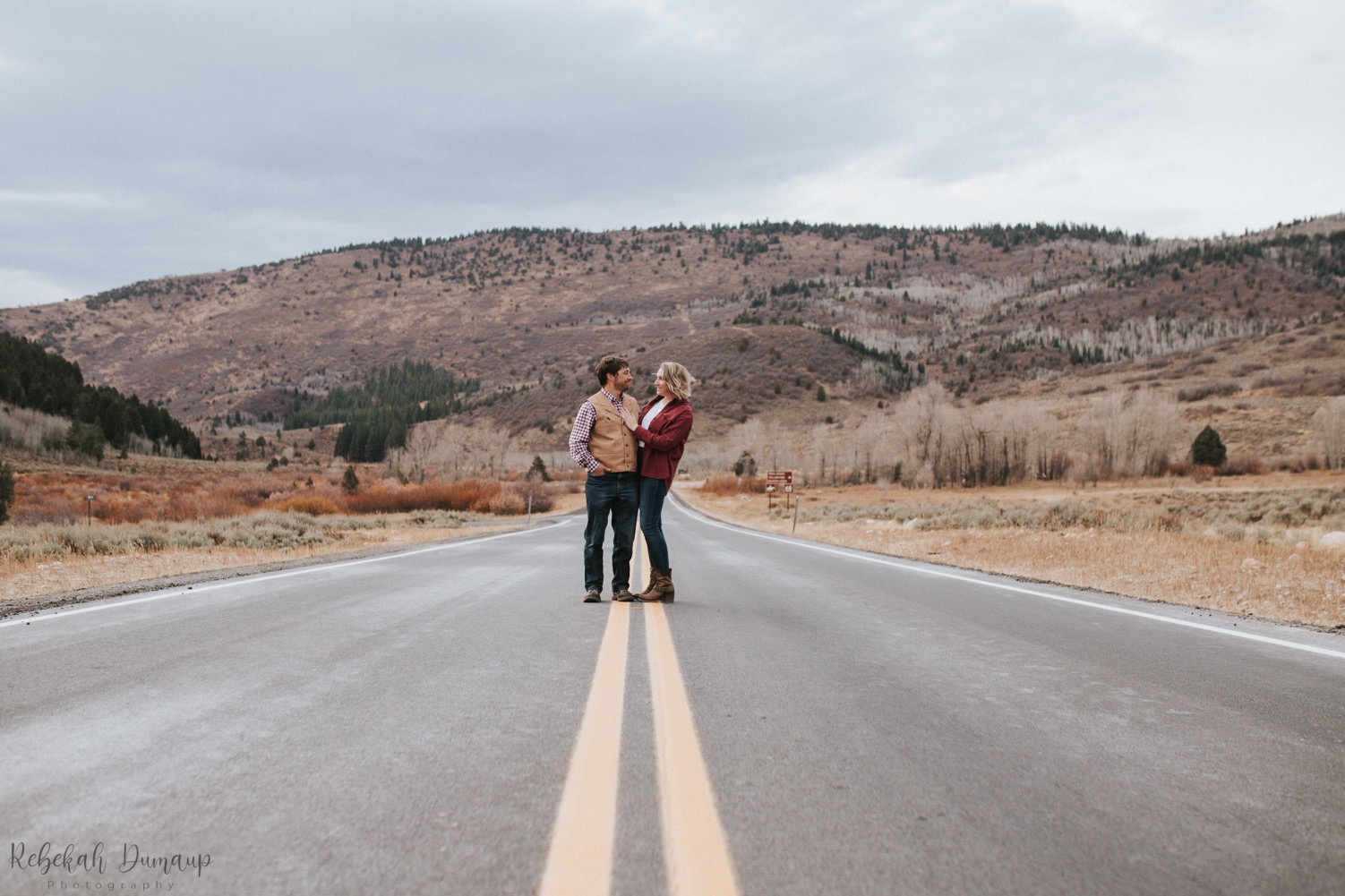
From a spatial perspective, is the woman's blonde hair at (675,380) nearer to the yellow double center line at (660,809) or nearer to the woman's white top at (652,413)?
the woman's white top at (652,413)

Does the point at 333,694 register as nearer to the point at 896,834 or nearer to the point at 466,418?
the point at 896,834

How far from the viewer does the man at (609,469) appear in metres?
6.56

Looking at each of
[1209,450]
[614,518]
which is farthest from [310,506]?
[1209,450]

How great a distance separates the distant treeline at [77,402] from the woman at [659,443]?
3033 inches

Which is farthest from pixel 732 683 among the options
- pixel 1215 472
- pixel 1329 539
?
pixel 1215 472

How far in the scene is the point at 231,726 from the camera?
9.96 feet

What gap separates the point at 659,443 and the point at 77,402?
308ft

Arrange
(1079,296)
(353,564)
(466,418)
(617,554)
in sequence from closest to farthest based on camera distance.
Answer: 1. (617,554)
2. (353,564)
3. (466,418)
4. (1079,296)

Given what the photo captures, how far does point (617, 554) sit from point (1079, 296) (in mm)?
219300

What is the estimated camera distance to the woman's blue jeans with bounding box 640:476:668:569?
21.6ft

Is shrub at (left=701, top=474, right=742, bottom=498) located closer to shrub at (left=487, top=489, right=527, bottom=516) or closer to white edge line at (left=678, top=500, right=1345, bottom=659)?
shrub at (left=487, top=489, right=527, bottom=516)

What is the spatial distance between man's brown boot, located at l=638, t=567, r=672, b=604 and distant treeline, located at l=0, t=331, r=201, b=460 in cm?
7699

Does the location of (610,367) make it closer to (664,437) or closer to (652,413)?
(652,413)

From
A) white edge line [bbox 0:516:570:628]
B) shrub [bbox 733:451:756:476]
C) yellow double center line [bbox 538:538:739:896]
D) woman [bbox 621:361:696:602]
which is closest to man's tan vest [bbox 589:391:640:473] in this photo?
woman [bbox 621:361:696:602]
